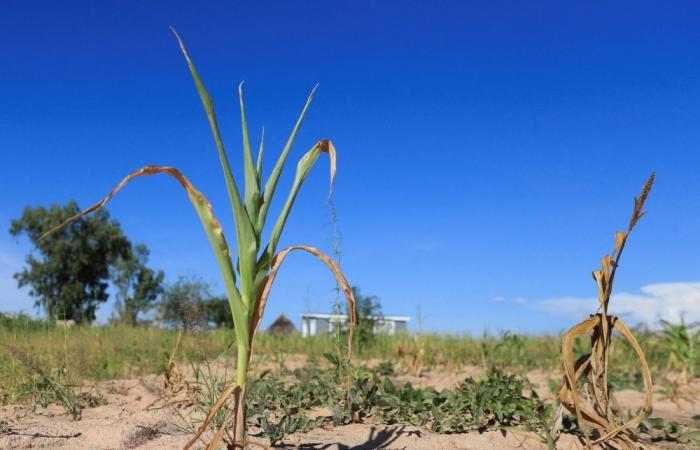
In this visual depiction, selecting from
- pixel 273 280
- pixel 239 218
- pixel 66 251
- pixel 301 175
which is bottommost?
pixel 273 280

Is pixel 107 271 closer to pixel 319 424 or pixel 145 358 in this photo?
pixel 145 358

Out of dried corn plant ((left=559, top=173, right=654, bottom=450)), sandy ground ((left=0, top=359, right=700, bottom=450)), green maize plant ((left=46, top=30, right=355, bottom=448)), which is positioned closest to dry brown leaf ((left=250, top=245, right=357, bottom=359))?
green maize plant ((left=46, top=30, right=355, bottom=448))

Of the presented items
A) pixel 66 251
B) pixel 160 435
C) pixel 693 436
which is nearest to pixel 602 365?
pixel 693 436

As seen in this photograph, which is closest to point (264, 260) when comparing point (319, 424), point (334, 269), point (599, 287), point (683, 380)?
point (334, 269)

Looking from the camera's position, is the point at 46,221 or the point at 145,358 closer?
the point at 145,358

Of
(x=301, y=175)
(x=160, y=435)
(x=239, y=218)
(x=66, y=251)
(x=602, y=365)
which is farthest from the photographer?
(x=66, y=251)

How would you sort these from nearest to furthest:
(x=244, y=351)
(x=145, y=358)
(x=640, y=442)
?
(x=244, y=351)
(x=640, y=442)
(x=145, y=358)

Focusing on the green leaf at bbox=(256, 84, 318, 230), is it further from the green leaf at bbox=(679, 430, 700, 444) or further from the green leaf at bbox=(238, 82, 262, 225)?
the green leaf at bbox=(679, 430, 700, 444)

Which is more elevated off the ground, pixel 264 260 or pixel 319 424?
pixel 264 260

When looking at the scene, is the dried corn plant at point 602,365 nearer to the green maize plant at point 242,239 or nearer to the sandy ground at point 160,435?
the sandy ground at point 160,435

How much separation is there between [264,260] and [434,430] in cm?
173

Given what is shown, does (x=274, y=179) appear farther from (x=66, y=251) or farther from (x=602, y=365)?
(x=66, y=251)

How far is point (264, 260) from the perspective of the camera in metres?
2.05

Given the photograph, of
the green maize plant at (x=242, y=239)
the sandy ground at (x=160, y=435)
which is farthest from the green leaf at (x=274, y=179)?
the sandy ground at (x=160, y=435)
